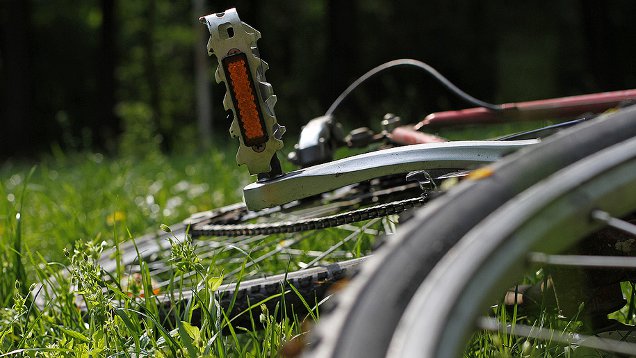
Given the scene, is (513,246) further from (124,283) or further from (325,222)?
(124,283)

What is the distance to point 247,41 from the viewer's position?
146 centimetres

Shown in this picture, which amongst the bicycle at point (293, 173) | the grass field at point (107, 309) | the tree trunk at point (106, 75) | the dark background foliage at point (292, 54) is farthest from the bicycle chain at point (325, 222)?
the tree trunk at point (106, 75)

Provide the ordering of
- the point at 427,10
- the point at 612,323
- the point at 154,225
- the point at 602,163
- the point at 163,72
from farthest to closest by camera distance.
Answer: the point at 163,72 < the point at 427,10 < the point at 154,225 < the point at 612,323 < the point at 602,163

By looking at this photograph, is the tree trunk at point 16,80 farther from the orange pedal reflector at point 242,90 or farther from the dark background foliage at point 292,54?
the orange pedal reflector at point 242,90

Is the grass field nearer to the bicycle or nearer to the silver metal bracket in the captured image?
the bicycle

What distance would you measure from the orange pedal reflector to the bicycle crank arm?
0.41 feet

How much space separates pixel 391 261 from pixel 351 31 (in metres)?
13.1

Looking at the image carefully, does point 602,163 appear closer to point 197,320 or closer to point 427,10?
point 197,320

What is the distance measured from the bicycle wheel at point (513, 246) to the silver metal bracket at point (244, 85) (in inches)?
29.7

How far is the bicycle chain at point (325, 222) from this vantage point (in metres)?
1.58

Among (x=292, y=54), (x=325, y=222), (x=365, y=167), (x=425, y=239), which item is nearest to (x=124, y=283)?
(x=325, y=222)

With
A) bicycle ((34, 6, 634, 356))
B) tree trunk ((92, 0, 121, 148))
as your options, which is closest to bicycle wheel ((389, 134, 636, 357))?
bicycle ((34, 6, 634, 356))

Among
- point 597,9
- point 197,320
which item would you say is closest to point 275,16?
point 597,9

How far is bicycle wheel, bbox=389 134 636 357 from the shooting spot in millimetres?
698
